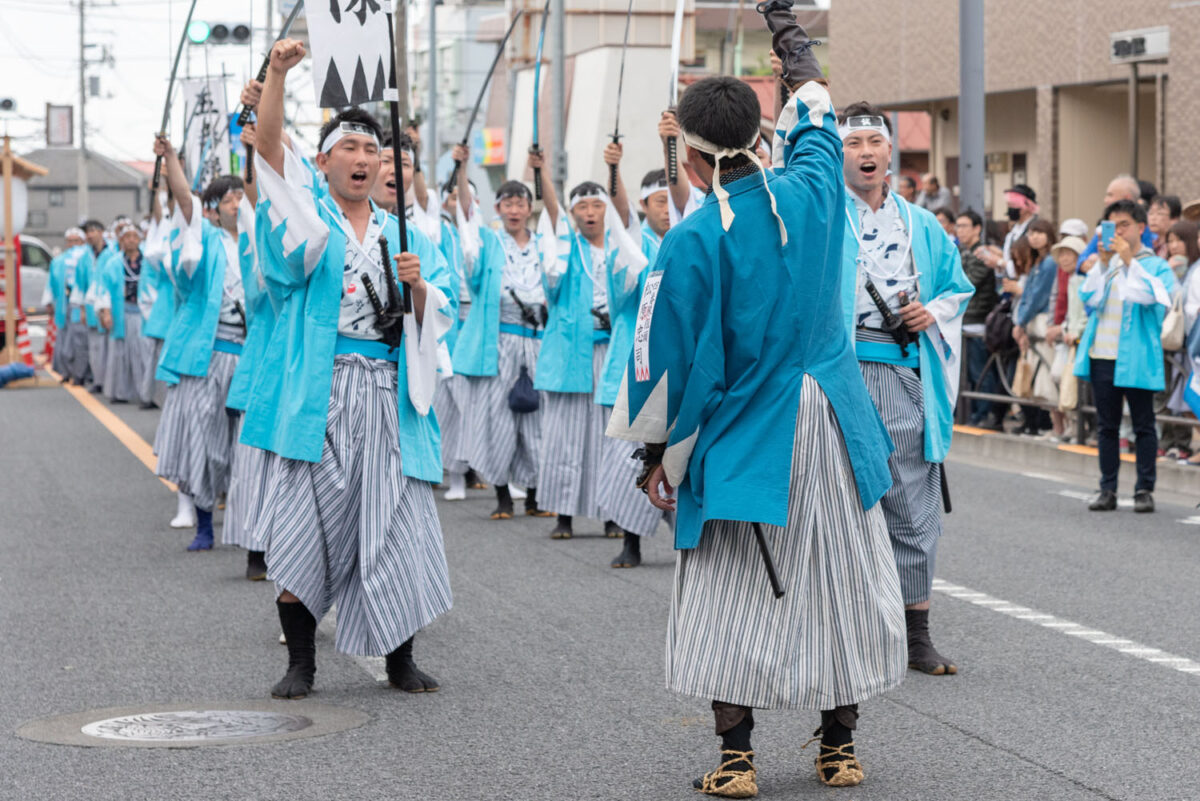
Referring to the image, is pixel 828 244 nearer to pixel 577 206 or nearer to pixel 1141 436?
pixel 577 206

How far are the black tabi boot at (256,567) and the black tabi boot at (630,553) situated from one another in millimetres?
1713

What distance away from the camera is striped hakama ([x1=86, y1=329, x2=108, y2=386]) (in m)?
23.6

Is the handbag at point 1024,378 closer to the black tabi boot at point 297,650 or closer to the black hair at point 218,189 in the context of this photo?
the black hair at point 218,189

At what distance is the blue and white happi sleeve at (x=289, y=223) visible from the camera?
606 centimetres

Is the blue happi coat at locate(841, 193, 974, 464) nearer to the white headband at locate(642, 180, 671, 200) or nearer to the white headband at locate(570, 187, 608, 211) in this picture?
the white headband at locate(642, 180, 671, 200)

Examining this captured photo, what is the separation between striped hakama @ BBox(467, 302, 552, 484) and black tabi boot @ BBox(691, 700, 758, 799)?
6.49 m

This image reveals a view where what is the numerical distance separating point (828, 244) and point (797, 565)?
85cm

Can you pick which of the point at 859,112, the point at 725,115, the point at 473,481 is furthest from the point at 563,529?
the point at 725,115

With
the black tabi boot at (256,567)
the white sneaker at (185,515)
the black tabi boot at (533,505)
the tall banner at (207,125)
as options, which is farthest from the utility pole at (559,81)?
the black tabi boot at (256,567)

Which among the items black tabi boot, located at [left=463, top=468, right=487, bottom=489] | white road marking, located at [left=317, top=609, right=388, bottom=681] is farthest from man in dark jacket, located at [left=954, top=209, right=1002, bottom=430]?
white road marking, located at [left=317, top=609, right=388, bottom=681]

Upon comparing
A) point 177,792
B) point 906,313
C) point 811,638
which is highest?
point 906,313

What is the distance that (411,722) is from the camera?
5.92 metres

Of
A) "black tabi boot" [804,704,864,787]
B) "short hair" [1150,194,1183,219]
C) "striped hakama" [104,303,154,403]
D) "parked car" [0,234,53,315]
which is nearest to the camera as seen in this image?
"black tabi boot" [804,704,864,787]

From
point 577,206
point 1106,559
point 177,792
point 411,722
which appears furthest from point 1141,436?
point 177,792
